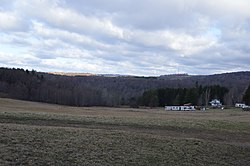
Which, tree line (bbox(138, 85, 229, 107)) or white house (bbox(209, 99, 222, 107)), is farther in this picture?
white house (bbox(209, 99, 222, 107))

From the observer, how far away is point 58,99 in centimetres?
10406

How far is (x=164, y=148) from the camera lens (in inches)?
569

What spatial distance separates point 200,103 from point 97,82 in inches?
3664

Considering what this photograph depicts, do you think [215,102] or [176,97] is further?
[215,102]

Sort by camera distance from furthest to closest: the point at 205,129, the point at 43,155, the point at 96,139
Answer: the point at 205,129, the point at 96,139, the point at 43,155

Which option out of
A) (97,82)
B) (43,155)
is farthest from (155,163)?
(97,82)

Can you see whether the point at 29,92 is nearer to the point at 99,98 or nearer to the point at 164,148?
the point at 99,98

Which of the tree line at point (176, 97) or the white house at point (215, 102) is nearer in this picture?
the tree line at point (176, 97)

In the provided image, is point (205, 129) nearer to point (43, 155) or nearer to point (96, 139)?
point (96, 139)

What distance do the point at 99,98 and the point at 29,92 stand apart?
25.9 metres

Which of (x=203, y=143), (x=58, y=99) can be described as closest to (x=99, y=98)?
(x=58, y=99)

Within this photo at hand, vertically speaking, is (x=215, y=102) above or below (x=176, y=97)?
below

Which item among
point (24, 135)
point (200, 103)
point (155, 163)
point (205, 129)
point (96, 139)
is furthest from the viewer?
point (200, 103)

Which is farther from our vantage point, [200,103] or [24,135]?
[200,103]
